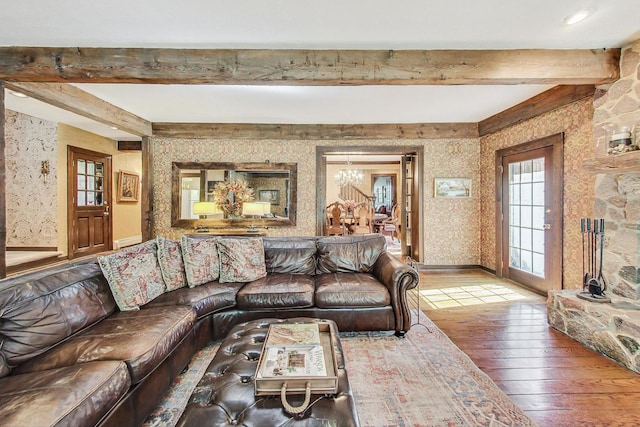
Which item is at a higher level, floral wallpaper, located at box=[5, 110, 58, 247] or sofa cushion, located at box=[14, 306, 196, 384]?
floral wallpaper, located at box=[5, 110, 58, 247]

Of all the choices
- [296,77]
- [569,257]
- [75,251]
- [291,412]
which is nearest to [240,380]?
[291,412]

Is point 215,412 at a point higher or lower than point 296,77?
lower

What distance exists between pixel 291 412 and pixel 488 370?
178 cm

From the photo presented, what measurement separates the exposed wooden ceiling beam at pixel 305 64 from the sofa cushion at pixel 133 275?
1.71 m

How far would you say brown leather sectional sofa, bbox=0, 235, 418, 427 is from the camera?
50.9 inches

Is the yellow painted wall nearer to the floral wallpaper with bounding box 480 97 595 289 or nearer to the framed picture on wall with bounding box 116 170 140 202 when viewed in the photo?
the framed picture on wall with bounding box 116 170 140 202

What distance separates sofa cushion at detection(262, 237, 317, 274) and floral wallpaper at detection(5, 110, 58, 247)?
4.95 metres

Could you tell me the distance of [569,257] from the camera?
3.66 metres

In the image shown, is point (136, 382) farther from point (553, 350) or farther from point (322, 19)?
point (553, 350)

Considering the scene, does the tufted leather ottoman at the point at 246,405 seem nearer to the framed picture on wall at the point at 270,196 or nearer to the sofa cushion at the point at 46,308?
the sofa cushion at the point at 46,308

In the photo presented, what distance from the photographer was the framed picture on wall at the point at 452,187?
5.47 metres

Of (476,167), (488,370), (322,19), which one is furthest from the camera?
(476,167)

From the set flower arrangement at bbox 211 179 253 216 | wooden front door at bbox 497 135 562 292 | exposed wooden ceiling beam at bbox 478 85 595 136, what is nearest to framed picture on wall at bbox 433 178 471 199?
wooden front door at bbox 497 135 562 292

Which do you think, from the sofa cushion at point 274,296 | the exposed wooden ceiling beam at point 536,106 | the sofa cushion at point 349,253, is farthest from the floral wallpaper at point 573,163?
the sofa cushion at point 274,296
